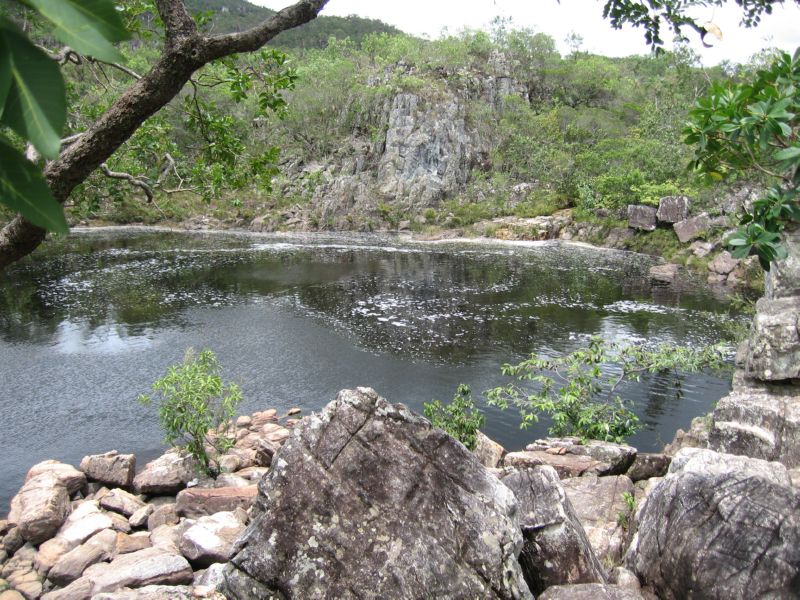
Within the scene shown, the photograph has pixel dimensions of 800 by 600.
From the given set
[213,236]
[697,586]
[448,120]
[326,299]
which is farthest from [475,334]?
[448,120]

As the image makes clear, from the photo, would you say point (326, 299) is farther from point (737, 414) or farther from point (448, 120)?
point (448, 120)

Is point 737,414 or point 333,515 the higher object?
point 333,515

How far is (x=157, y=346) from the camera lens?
16.6 meters

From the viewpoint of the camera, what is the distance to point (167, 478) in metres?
8.86

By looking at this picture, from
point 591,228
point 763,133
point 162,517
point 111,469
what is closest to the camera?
point 763,133

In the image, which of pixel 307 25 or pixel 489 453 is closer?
pixel 489 453

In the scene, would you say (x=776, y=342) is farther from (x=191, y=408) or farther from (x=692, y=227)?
(x=692, y=227)

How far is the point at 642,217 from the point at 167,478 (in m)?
35.4

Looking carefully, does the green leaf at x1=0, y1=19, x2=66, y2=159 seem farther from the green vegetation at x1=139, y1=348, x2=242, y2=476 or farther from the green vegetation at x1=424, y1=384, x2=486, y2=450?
the green vegetation at x1=424, y1=384, x2=486, y2=450

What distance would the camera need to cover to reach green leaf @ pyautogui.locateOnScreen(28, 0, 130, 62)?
76cm

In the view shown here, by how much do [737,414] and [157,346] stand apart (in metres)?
14.5

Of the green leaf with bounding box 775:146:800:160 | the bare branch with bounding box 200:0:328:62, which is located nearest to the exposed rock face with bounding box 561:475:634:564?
the green leaf with bounding box 775:146:800:160

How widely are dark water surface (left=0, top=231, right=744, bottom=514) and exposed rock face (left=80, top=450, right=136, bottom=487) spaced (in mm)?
1315

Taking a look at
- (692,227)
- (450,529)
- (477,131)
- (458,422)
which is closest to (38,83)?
(450,529)
